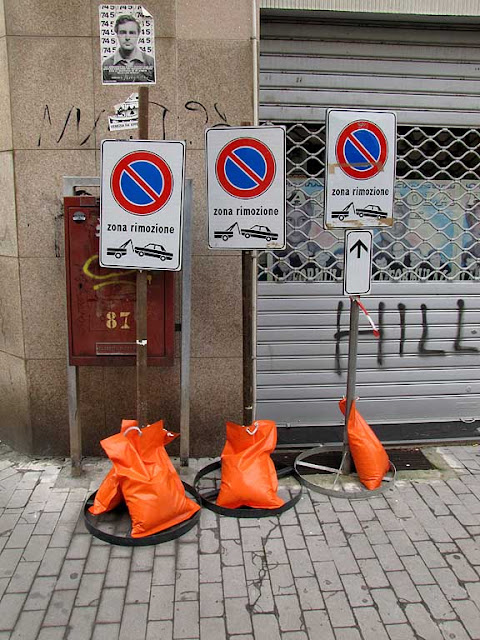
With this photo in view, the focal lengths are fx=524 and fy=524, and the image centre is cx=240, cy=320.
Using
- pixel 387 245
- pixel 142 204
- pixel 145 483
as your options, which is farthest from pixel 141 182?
pixel 387 245

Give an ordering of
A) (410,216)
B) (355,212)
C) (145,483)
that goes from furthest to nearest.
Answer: (410,216) < (355,212) < (145,483)

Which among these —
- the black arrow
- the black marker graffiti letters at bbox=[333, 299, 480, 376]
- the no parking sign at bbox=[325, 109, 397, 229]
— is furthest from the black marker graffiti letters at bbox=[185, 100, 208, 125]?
the black marker graffiti letters at bbox=[333, 299, 480, 376]

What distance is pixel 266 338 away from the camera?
14.8 ft

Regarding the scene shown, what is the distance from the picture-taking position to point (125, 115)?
3.70m

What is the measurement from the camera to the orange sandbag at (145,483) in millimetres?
3041

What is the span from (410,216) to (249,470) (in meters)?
2.72

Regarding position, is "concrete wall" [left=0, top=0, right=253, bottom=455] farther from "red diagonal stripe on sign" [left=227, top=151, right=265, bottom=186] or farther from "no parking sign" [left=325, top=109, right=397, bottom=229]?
"no parking sign" [left=325, top=109, right=397, bottom=229]

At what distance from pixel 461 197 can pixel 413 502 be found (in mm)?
2713

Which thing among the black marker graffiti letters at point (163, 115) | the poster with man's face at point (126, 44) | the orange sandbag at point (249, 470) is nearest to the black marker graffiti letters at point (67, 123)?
the poster with man's face at point (126, 44)

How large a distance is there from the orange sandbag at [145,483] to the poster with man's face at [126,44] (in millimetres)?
2419

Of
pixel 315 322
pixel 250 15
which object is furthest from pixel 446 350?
pixel 250 15

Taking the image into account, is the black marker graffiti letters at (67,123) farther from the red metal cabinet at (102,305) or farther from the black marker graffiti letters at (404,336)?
the black marker graffiti letters at (404,336)

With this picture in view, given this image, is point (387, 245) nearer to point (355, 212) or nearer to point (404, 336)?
point (404, 336)

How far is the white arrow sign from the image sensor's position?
11.3ft
